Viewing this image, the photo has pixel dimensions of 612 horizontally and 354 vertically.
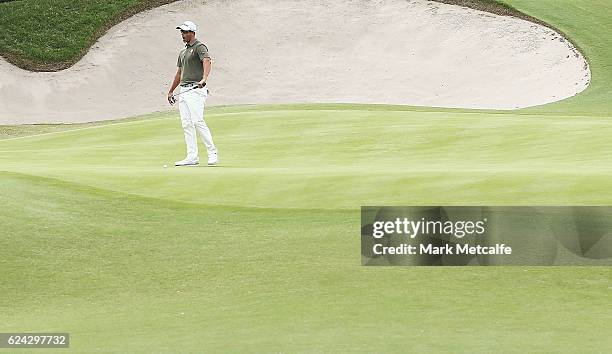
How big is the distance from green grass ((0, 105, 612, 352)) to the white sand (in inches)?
855

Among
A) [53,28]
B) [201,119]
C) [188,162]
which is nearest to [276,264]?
[188,162]

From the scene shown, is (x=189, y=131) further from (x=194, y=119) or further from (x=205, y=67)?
(x=205, y=67)

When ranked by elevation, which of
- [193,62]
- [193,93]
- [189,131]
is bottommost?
[189,131]

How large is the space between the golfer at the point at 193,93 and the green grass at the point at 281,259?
2.60 ft

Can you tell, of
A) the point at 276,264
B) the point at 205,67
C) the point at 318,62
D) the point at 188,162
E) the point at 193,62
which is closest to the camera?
the point at 276,264

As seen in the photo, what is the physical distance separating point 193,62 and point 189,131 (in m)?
1.11

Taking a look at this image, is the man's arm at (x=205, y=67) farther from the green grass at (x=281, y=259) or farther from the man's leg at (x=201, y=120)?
the green grass at (x=281, y=259)

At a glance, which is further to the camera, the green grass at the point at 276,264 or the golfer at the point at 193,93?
the golfer at the point at 193,93

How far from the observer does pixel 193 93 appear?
1802cm

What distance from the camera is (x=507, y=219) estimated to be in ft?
40.4

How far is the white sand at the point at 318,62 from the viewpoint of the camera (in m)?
40.4

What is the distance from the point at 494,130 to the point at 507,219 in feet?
27.8

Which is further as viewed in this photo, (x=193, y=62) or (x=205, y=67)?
(x=193, y=62)

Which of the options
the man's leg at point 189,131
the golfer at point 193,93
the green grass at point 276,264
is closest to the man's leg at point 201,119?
the golfer at point 193,93
